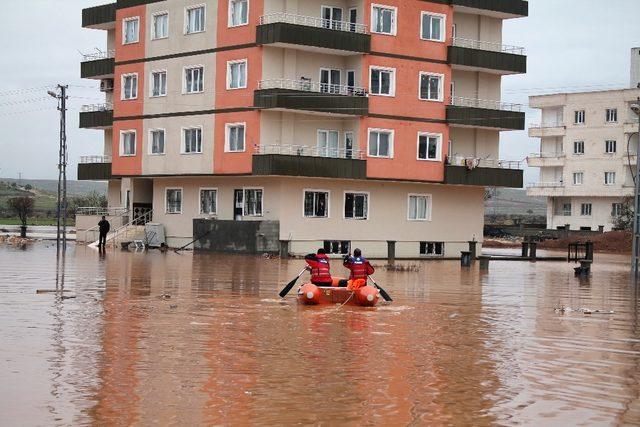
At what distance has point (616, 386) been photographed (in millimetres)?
16359

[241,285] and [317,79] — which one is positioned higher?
[317,79]

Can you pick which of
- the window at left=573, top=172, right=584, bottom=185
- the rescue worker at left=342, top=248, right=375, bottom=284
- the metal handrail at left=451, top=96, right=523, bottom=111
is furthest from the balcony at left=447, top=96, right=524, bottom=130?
the window at left=573, top=172, right=584, bottom=185

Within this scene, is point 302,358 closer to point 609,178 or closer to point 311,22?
point 311,22

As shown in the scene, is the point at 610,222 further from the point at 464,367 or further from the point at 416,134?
the point at 464,367

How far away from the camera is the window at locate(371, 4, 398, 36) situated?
58062 millimetres

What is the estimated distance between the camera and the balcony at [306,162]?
5494 cm

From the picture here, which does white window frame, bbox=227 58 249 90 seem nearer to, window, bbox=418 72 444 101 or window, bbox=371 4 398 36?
window, bbox=371 4 398 36

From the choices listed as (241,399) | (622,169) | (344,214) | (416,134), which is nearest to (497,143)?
(416,134)

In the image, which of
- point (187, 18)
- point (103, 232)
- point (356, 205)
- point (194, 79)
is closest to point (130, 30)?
point (187, 18)

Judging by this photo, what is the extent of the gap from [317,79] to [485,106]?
38.1 feet

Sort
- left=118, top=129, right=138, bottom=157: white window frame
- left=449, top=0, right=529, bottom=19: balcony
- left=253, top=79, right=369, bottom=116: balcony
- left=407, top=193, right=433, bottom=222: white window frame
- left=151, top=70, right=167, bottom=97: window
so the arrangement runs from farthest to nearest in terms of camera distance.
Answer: left=118, top=129, right=138, bottom=157: white window frame, left=151, top=70, right=167, bottom=97: window, left=407, top=193, right=433, bottom=222: white window frame, left=449, top=0, right=529, bottom=19: balcony, left=253, top=79, right=369, bottom=116: balcony

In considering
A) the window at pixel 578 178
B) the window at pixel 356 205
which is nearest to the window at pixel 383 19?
the window at pixel 356 205

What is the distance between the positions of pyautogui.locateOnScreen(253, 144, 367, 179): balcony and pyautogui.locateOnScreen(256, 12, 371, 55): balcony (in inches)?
207

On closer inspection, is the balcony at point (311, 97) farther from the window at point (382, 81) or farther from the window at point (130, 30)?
the window at point (130, 30)
